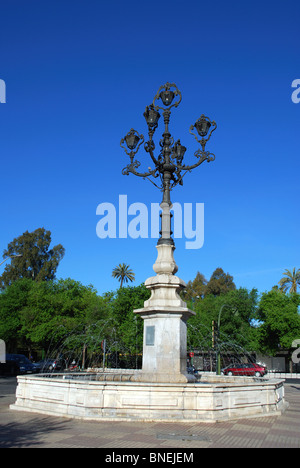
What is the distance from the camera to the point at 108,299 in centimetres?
5209

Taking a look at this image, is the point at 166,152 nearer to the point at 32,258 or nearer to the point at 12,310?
the point at 12,310

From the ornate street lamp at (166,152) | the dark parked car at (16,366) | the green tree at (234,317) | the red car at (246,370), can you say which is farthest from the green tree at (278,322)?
the ornate street lamp at (166,152)

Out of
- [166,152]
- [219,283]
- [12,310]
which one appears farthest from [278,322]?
[166,152]

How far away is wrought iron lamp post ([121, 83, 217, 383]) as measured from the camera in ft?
40.2

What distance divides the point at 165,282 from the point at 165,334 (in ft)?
5.37

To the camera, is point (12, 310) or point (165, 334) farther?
point (12, 310)

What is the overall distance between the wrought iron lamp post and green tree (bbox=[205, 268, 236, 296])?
209ft

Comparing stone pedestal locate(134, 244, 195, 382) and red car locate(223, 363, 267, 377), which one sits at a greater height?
stone pedestal locate(134, 244, 195, 382)

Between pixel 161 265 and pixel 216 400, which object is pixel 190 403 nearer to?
pixel 216 400

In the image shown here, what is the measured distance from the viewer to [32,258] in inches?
2365

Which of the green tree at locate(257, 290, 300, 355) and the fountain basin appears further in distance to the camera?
the green tree at locate(257, 290, 300, 355)

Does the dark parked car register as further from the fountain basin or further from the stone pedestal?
the fountain basin

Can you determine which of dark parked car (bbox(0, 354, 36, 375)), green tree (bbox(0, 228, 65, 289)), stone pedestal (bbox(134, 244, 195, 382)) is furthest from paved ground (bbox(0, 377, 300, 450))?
green tree (bbox(0, 228, 65, 289))
